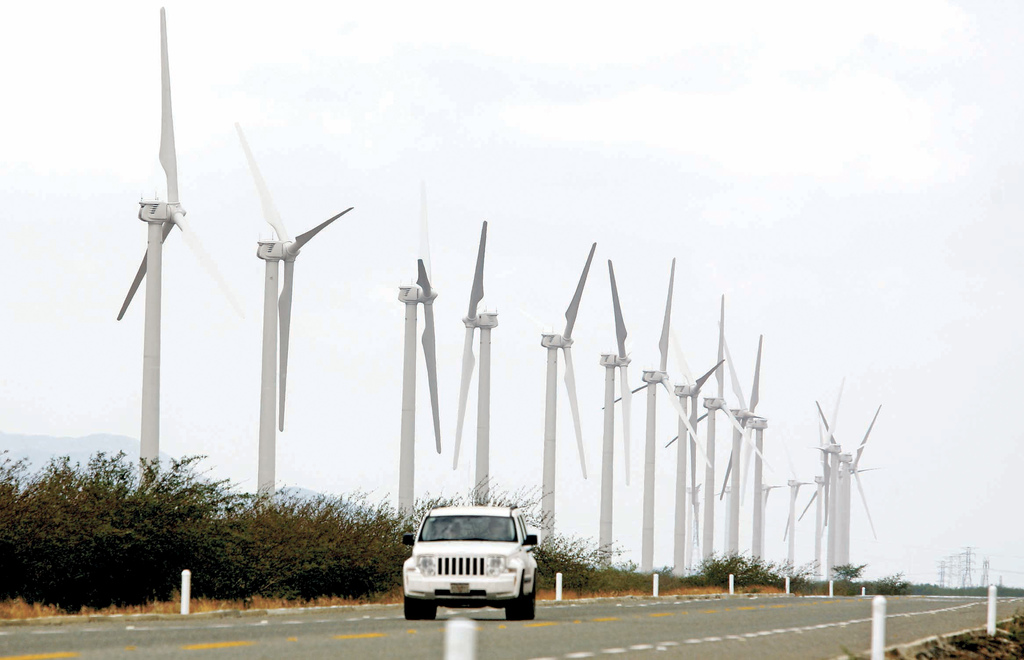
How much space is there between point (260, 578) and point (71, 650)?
17.0 metres

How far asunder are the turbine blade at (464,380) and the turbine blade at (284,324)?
48.5ft

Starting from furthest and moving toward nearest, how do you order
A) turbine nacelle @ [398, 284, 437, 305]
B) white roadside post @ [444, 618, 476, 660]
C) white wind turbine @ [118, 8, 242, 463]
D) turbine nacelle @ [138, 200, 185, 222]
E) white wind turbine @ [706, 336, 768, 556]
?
white wind turbine @ [706, 336, 768, 556] → turbine nacelle @ [398, 284, 437, 305] → turbine nacelle @ [138, 200, 185, 222] → white wind turbine @ [118, 8, 242, 463] → white roadside post @ [444, 618, 476, 660]

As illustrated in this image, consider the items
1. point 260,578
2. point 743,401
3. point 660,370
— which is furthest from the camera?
point 743,401

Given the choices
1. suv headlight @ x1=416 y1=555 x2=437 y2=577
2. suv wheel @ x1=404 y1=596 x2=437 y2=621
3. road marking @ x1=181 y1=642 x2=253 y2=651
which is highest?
suv headlight @ x1=416 y1=555 x2=437 y2=577

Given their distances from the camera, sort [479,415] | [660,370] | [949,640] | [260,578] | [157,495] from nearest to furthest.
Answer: [949,640] < [157,495] < [260,578] < [479,415] < [660,370]

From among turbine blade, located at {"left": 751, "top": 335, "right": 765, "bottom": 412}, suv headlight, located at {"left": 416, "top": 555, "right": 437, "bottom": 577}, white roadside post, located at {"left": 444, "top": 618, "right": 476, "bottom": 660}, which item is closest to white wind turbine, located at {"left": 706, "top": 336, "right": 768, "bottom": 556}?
turbine blade, located at {"left": 751, "top": 335, "right": 765, "bottom": 412}

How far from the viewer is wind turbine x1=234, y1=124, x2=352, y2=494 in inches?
A: 1695

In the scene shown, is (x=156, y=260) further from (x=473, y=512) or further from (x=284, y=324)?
(x=473, y=512)

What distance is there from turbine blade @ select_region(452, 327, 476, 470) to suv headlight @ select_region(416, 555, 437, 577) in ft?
122

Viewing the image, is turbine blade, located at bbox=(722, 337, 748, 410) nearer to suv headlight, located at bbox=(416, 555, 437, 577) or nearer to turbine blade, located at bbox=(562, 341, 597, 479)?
turbine blade, located at bbox=(562, 341, 597, 479)

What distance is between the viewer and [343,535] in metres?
36.4

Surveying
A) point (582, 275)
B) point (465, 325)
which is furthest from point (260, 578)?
point (582, 275)

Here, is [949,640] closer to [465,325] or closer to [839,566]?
[465,325]

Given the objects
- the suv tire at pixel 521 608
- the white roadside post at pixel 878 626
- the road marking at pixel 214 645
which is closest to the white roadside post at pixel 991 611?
the suv tire at pixel 521 608
